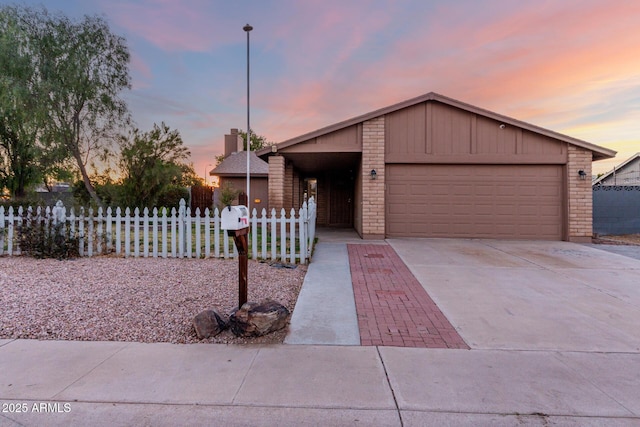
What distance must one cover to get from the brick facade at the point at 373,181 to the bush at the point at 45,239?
Result: 24.8 feet

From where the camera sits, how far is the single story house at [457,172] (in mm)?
10281

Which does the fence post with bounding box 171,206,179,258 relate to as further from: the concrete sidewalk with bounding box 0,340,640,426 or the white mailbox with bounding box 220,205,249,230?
the white mailbox with bounding box 220,205,249,230

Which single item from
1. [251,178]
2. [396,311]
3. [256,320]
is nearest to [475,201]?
[396,311]

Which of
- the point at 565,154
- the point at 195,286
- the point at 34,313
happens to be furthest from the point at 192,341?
the point at 565,154

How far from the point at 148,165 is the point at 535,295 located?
45.3 feet

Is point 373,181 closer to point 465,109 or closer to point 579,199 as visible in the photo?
point 465,109

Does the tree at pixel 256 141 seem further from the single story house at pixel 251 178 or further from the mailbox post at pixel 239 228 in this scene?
the mailbox post at pixel 239 228

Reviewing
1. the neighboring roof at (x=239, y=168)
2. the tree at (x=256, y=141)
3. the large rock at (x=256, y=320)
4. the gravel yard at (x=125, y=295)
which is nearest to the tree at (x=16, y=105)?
the neighboring roof at (x=239, y=168)

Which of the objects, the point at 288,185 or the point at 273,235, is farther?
the point at 288,185

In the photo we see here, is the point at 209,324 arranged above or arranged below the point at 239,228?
below

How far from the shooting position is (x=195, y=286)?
4953mm

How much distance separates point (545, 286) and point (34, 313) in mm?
7084

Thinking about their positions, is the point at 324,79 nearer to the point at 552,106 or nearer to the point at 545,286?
the point at 552,106

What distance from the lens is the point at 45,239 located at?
6.75 meters
